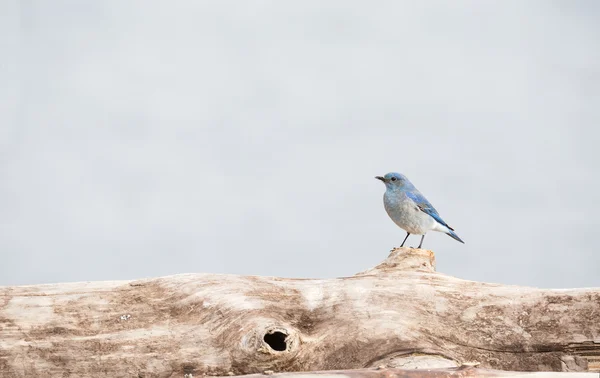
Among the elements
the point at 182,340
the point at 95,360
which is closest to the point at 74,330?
the point at 95,360

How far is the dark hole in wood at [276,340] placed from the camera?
570cm

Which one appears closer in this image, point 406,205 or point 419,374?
point 419,374

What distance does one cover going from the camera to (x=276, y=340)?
5.74 m

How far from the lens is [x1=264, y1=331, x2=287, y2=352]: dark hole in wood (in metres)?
5.70

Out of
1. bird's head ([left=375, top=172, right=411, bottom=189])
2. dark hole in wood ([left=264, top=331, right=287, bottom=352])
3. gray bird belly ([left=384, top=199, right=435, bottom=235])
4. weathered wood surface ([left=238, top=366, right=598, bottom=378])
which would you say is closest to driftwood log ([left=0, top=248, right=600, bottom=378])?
dark hole in wood ([left=264, top=331, right=287, bottom=352])

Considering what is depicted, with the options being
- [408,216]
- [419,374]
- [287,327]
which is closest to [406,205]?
[408,216]

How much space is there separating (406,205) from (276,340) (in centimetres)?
287

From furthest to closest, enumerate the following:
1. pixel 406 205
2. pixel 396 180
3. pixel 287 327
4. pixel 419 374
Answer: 1. pixel 396 180
2. pixel 406 205
3. pixel 287 327
4. pixel 419 374

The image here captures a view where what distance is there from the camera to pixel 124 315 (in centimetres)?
611

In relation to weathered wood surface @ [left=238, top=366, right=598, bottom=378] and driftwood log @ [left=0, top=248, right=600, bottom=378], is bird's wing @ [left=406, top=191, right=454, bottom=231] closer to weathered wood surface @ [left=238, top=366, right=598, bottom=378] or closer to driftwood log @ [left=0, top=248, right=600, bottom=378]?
driftwood log @ [left=0, top=248, right=600, bottom=378]

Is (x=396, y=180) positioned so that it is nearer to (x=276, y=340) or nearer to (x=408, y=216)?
(x=408, y=216)

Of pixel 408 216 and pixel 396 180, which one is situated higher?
pixel 396 180

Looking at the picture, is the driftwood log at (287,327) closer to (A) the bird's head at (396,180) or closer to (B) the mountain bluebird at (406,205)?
(B) the mountain bluebird at (406,205)

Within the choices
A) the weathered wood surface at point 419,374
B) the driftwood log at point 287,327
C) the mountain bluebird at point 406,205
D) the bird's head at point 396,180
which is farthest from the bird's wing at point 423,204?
the weathered wood surface at point 419,374
